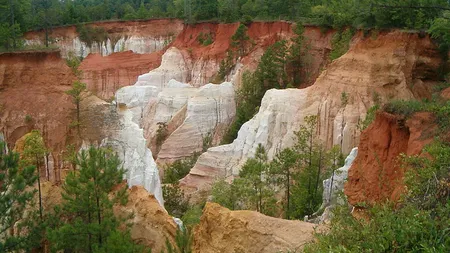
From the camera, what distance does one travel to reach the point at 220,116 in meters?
37.2

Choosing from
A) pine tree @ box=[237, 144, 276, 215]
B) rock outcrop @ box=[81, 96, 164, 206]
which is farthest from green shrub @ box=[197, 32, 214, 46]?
pine tree @ box=[237, 144, 276, 215]

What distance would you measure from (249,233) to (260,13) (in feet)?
130

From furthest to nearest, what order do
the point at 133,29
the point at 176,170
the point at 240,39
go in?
the point at 133,29 → the point at 240,39 → the point at 176,170

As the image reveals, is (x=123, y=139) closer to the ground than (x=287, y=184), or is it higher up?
higher up

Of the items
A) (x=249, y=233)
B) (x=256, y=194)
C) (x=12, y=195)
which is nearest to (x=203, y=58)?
(x=256, y=194)

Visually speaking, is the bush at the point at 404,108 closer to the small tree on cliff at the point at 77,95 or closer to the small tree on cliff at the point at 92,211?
the small tree on cliff at the point at 92,211

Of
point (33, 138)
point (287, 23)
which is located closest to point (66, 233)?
point (33, 138)

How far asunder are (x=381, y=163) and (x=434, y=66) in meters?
13.9

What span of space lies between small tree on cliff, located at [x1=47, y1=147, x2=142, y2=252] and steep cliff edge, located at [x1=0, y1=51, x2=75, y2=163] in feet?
28.4

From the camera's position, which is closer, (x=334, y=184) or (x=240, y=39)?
(x=334, y=184)

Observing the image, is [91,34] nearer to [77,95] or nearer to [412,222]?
[77,95]

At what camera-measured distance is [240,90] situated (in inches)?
1470

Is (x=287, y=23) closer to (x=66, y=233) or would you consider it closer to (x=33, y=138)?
(x=33, y=138)

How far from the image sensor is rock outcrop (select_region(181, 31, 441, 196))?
25.4 meters
